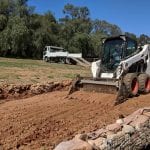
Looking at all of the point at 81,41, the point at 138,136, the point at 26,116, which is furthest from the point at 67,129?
the point at 81,41

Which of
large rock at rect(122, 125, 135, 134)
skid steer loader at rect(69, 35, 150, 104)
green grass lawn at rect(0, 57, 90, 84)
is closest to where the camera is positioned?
large rock at rect(122, 125, 135, 134)

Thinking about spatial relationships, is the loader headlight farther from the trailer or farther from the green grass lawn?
the trailer

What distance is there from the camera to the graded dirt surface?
27.0ft

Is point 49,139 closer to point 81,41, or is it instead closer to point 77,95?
point 77,95

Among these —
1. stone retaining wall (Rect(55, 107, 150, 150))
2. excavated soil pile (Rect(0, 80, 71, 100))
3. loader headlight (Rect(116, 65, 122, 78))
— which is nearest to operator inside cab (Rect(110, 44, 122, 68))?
loader headlight (Rect(116, 65, 122, 78))

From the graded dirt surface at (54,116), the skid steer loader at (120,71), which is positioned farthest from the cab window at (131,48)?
the graded dirt surface at (54,116)

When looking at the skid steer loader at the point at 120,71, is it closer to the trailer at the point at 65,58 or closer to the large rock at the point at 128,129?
the large rock at the point at 128,129

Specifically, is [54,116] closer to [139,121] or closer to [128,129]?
[139,121]

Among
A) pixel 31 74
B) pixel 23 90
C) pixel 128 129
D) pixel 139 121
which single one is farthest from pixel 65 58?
pixel 128 129

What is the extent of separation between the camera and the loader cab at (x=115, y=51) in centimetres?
1427

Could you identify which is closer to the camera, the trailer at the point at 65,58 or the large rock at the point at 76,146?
the large rock at the point at 76,146

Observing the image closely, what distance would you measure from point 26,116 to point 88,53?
5315 cm

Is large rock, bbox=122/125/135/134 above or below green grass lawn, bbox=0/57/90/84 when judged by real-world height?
below

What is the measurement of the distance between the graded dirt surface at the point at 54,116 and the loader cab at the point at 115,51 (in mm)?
1595
